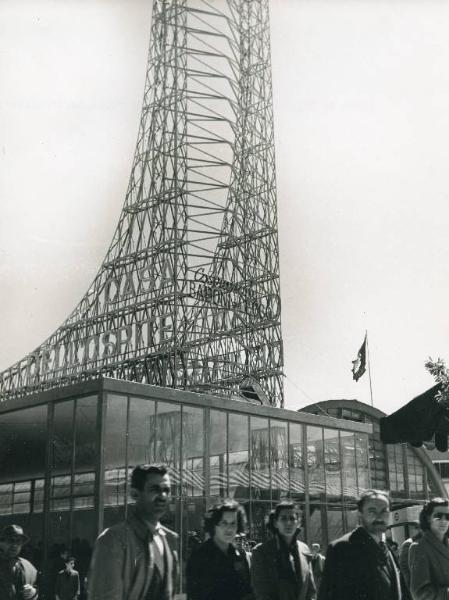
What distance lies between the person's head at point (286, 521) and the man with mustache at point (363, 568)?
0.75 m

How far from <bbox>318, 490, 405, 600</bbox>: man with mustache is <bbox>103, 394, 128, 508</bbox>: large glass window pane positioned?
15.0 m

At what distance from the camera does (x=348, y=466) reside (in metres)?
27.3

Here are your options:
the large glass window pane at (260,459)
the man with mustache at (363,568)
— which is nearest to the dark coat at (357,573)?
the man with mustache at (363,568)

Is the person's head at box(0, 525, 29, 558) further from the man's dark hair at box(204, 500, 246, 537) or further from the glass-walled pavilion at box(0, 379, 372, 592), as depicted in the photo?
the glass-walled pavilion at box(0, 379, 372, 592)

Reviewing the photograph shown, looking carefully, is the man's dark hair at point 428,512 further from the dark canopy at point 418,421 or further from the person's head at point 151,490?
the dark canopy at point 418,421

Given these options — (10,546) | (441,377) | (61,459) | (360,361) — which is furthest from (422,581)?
(360,361)

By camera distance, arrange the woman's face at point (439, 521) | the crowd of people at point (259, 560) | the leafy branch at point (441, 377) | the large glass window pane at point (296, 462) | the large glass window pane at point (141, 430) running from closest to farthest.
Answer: the crowd of people at point (259, 560) → the woman's face at point (439, 521) → the leafy branch at point (441, 377) → the large glass window pane at point (141, 430) → the large glass window pane at point (296, 462)

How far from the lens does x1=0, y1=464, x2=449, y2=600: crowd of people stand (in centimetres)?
347

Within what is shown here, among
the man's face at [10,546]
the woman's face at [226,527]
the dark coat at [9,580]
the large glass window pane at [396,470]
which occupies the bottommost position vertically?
the dark coat at [9,580]

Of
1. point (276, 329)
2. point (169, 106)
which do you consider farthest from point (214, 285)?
point (169, 106)

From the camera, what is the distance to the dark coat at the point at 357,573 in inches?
171

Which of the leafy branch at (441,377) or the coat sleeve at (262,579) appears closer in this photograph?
the coat sleeve at (262,579)

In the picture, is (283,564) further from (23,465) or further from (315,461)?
(23,465)

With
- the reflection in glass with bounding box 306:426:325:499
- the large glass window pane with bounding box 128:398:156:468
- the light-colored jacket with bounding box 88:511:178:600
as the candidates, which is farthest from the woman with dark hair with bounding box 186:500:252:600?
the reflection in glass with bounding box 306:426:325:499
